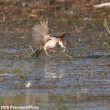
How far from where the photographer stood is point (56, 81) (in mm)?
11422

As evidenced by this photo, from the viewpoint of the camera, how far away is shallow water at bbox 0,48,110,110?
9.95 meters

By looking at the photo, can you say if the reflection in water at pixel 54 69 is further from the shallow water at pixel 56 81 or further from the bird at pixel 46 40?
the bird at pixel 46 40

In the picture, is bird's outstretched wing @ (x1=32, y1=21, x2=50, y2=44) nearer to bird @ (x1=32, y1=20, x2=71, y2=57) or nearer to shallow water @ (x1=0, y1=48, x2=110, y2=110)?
bird @ (x1=32, y1=20, x2=71, y2=57)

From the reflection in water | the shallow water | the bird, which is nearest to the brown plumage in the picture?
the bird

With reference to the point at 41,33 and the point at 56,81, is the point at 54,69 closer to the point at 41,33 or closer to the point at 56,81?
the point at 56,81

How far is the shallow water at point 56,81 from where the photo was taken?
995 centimetres

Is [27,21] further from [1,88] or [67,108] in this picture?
[67,108]

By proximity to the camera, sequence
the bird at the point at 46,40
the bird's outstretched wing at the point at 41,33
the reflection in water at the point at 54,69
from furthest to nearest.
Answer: the bird's outstretched wing at the point at 41,33
the bird at the point at 46,40
the reflection in water at the point at 54,69

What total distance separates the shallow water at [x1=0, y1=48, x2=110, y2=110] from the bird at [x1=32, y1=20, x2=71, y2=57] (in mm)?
170

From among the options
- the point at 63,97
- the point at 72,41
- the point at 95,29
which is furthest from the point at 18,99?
the point at 95,29

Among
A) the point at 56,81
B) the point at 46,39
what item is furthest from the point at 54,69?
the point at 46,39

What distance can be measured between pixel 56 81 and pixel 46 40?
258 centimetres

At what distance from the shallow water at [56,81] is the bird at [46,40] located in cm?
17

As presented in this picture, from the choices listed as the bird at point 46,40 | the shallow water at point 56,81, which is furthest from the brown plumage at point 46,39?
the shallow water at point 56,81
